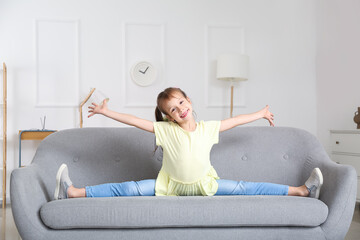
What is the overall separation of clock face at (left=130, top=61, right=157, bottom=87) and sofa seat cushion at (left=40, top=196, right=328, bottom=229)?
320 cm

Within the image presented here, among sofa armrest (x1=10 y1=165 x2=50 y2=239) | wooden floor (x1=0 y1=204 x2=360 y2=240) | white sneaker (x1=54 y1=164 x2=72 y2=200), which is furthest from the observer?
wooden floor (x1=0 y1=204 x2=360 y2=240)

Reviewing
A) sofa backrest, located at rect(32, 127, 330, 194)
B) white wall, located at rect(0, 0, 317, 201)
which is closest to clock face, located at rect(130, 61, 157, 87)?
white wall, located at rect(0, 0, 317, 201)

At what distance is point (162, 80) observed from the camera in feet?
17.4

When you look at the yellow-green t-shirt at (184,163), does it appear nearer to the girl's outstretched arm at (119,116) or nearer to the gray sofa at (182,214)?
the girl's outstretched arm at (119,116)

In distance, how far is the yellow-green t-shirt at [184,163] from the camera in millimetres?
2402

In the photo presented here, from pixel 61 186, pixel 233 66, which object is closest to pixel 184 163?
pixel 61 186

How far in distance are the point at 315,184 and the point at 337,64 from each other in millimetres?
3156

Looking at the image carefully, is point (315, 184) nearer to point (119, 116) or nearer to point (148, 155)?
point (148, 155)

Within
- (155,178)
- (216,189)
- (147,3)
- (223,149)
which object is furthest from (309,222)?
(147,3)

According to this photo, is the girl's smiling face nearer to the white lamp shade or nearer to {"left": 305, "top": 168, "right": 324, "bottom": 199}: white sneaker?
{"left": 305, "top": 168, "right": 324, "bottom": 199}: white sneaker

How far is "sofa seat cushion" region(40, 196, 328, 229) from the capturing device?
204cm

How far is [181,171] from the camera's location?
94.5 inches

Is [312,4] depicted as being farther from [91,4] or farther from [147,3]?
[91,4]

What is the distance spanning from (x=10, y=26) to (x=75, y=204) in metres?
3.53
